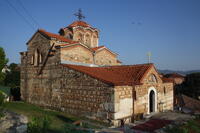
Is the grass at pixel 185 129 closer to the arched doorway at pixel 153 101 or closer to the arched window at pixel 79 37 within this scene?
the arched doorway at pixel 153 101

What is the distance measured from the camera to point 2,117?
31.8ft

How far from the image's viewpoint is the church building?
11.5m

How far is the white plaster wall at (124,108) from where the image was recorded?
11.0m

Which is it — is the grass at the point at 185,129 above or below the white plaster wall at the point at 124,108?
below

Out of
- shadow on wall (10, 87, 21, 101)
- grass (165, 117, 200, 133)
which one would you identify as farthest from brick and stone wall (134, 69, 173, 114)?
shadow on wall (10, 87, 21, 101)

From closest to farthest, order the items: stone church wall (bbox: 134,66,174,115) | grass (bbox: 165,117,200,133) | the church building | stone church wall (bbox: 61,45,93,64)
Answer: grass (bbox: 165,117,200,133)
the church building
stone church wall (bbox: 134,66,174,115)
stone church wall (bbox: 61,45,93,64)

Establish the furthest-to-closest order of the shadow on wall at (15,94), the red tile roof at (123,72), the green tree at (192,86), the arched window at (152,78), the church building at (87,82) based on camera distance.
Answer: the green tree at (192,86)
the shadow on wall at (15,94)
the arched window at (152,78)
the red tile roof at (123,72)
the church building at (87,82)

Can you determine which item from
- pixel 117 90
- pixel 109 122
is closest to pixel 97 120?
pixel 109 122

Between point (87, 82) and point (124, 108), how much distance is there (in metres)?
2.89

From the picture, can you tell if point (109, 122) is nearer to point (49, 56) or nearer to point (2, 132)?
point (2, 132)

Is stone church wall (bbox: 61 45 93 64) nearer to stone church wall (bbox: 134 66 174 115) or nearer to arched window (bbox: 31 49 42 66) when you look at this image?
arched window (bbox: 31 49 42 66)

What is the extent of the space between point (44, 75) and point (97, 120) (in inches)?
279

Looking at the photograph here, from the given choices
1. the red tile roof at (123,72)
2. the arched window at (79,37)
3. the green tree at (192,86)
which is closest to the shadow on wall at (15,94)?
the arched window at (79,37)

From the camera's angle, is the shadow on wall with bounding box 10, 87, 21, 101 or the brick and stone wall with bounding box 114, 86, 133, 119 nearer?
the brick and stone wall with bounding box 114, 86, 133, 119
